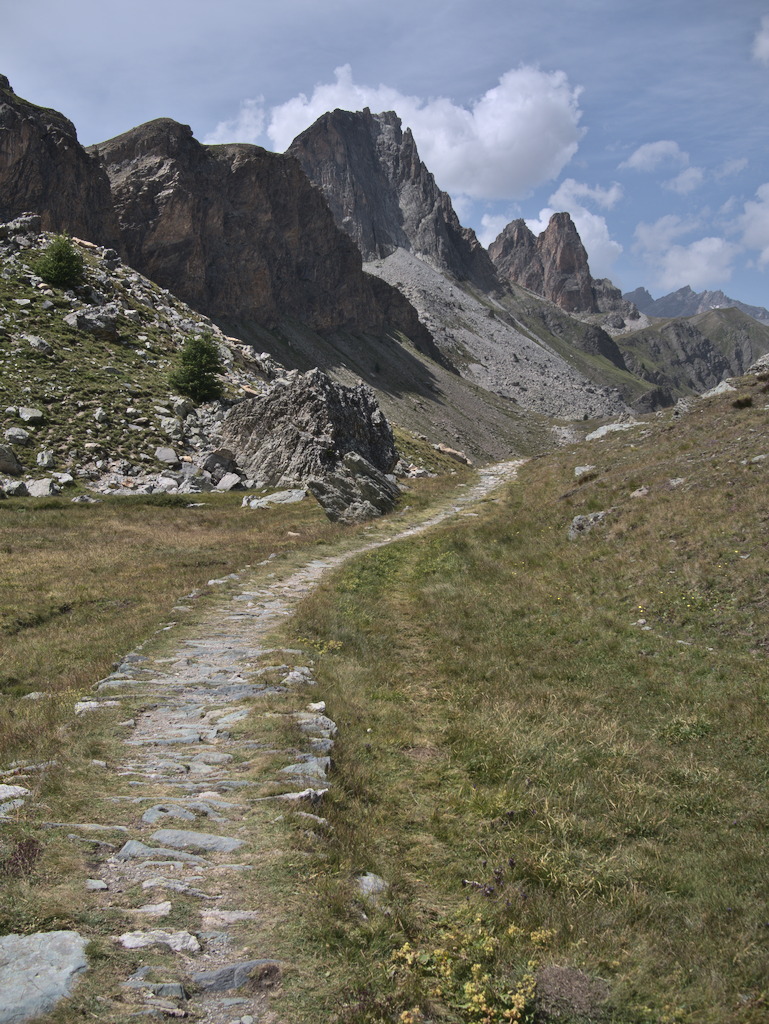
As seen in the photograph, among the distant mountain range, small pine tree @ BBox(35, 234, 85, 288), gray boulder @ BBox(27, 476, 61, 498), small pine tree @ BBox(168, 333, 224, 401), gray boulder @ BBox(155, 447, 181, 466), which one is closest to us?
gray boulder @ BBox(27, 476, 61, 498)

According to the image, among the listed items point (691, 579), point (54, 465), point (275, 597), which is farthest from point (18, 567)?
point (691, 579)

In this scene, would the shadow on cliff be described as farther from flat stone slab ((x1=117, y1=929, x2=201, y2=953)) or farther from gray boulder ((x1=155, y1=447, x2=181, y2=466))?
flat stone slab ((x1=117, y1=929, x2=201, y2=953))

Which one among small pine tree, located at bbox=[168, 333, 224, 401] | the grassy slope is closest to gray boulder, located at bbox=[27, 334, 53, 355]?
small pine tree, located at bbox=[168, 333, 224, 401]

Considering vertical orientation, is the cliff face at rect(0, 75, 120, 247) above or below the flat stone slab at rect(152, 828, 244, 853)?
above

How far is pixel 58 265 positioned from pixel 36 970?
6198cm

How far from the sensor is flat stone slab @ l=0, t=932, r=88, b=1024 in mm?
4062

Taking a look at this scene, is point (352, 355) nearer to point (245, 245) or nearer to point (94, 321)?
point (245, 245)

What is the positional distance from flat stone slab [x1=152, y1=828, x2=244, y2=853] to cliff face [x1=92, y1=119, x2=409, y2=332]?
127628mm

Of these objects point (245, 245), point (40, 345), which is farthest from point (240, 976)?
point (245, 245)

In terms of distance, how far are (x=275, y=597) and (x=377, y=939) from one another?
13819 mm

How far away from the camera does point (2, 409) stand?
3853cm

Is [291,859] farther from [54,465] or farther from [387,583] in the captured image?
[54,465]

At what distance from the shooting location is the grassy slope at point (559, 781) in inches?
205

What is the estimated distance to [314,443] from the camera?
138 feet
